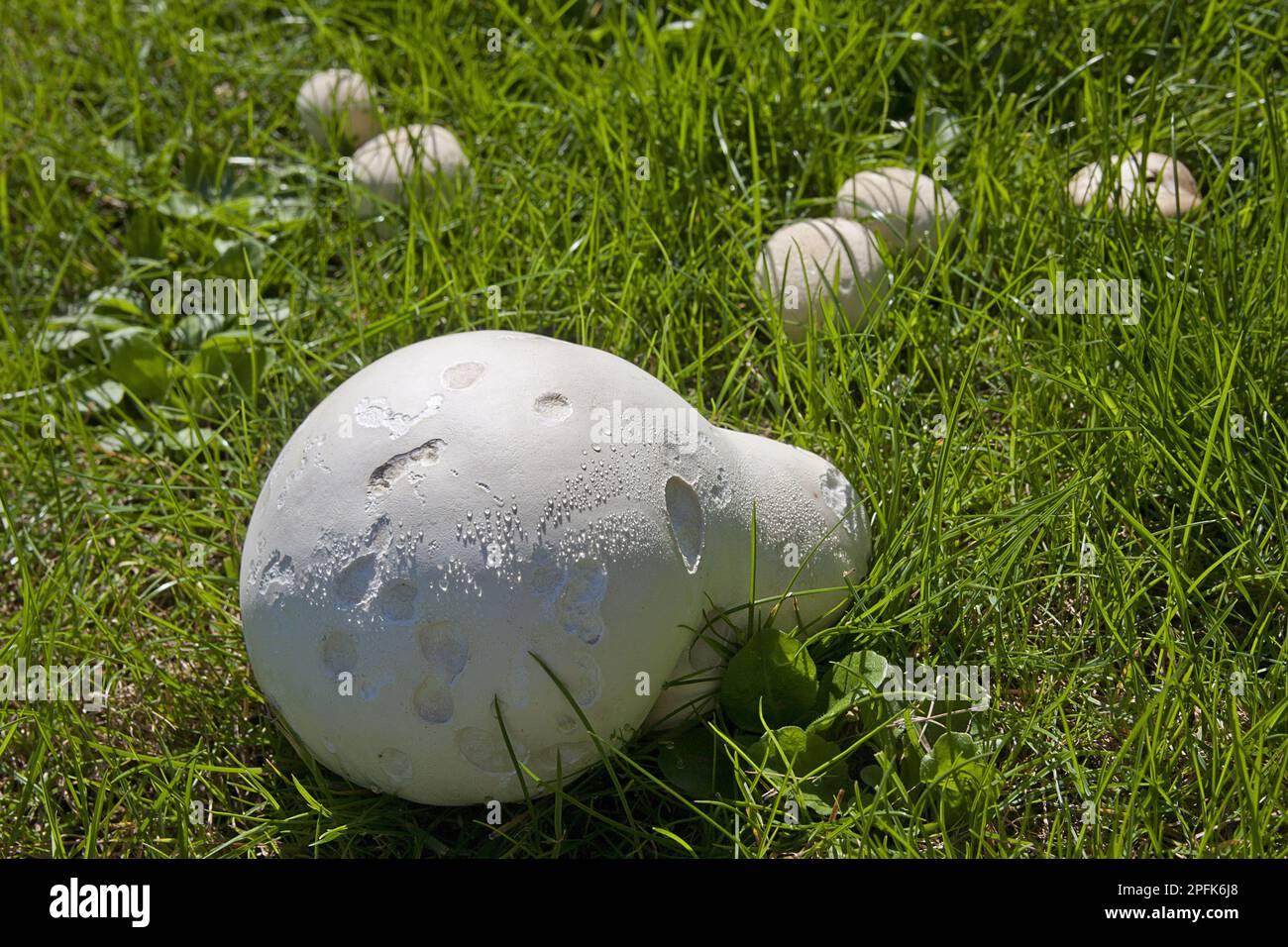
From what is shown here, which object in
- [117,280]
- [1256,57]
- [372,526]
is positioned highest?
[1256,57]

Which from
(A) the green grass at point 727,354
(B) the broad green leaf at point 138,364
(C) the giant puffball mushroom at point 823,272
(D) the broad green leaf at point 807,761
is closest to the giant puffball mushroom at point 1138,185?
(A) the green grass at point 727,354

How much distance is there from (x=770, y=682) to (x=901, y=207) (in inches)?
56.8

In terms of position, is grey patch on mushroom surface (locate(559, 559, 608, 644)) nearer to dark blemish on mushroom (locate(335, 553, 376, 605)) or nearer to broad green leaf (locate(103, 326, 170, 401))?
dark blemish on mushroom (locate(335, 553, 376, 605))

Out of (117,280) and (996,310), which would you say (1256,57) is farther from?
(117,280)

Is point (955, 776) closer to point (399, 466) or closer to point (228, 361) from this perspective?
point (399, 466)

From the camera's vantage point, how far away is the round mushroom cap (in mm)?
3465

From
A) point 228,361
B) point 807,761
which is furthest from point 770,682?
point 228,361

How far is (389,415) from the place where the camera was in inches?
85.5

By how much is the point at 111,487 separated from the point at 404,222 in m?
1.09

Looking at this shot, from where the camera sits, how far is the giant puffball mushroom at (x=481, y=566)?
2.07m

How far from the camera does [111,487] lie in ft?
10.4

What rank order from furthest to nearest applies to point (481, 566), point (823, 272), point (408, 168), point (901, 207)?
point (408, 168), point (901, 207), point (823, 272), point (481, 566)

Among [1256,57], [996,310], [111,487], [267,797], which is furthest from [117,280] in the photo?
[1256,57]

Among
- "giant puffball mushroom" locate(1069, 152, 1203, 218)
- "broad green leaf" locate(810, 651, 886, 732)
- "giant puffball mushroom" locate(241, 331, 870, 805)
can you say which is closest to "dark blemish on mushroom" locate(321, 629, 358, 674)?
"giant puffball mushroom" locate(241, 331, 870, 805)
